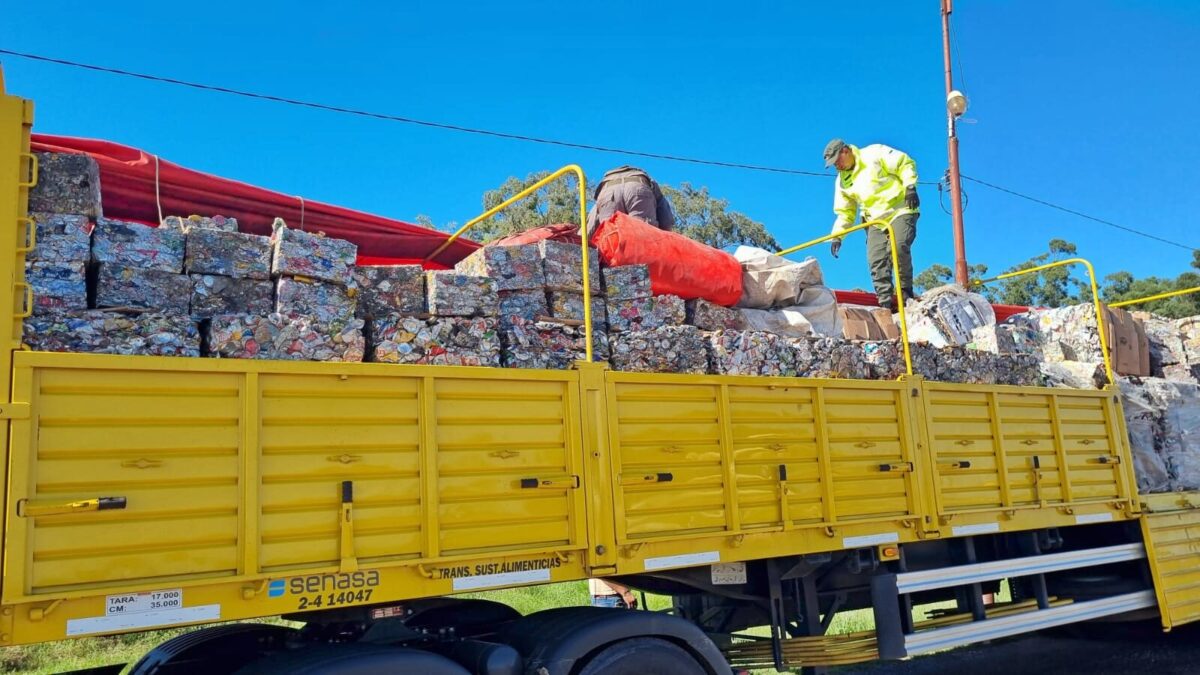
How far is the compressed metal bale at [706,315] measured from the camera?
6145mm

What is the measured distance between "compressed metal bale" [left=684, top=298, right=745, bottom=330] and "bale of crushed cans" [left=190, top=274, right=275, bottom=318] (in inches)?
108

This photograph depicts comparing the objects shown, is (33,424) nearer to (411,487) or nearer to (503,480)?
(411,487)

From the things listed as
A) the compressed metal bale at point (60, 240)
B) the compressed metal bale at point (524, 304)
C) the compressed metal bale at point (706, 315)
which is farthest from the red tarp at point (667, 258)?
the compressed metal bale at point (60, 240)

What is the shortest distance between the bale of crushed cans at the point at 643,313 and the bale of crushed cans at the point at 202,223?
2.16 metres

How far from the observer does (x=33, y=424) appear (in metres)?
3.05

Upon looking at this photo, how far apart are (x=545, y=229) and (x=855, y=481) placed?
2563mm

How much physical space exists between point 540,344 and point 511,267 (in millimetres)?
501

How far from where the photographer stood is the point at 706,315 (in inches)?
244

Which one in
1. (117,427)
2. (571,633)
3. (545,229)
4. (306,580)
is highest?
(545,229)

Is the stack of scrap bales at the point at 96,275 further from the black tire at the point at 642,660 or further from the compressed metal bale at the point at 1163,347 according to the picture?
the compressed metal bale at the point at 1163,347

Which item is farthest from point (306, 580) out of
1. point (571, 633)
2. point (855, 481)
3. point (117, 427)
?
point (855, 481)

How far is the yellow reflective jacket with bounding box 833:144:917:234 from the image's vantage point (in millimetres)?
7902

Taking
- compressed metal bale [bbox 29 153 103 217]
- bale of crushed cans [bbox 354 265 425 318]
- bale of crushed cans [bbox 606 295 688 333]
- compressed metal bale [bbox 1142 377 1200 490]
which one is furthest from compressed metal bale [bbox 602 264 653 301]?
compressed metal bale [bbox 1142 377 1200 490]

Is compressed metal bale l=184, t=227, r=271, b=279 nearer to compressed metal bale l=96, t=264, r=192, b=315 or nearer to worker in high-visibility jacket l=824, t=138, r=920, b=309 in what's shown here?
compressed metal bale l=96, t=264, r=192, b=315
